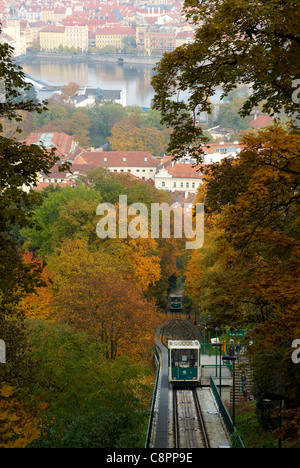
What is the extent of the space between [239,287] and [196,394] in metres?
14.8

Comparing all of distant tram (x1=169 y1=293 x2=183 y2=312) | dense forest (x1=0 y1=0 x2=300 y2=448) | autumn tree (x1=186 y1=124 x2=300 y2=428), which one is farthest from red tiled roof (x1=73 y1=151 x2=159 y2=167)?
autumn tree (x1=186 y1=124 x2=300 y2=428)

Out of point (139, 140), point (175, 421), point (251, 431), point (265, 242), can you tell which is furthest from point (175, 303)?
point (139, 140)

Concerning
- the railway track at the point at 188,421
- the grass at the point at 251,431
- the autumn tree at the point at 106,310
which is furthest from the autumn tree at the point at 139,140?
the grass at the point at 251,431

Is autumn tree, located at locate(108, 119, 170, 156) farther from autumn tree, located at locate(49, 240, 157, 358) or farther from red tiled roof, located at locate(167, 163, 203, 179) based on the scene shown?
autumn tree, located at locate(49, 240, 157, 358)

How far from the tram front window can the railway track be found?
3.21 feet

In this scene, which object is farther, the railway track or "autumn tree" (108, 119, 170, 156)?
"autumn tree" (108, 119, 170, 156)

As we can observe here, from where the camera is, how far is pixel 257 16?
13836 millimetres

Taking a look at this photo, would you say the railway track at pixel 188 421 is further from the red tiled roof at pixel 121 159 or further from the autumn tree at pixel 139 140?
the autumn tree at pixel 139 140

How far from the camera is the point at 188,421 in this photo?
76.9ft

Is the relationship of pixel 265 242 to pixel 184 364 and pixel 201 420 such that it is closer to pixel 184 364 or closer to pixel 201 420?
pixel 201 420

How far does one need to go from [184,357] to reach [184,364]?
27 centimetres

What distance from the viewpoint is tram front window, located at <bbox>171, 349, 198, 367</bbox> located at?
2866cm

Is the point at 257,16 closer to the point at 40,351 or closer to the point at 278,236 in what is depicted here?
the point at 278,236

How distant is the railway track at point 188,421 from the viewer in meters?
20.7
